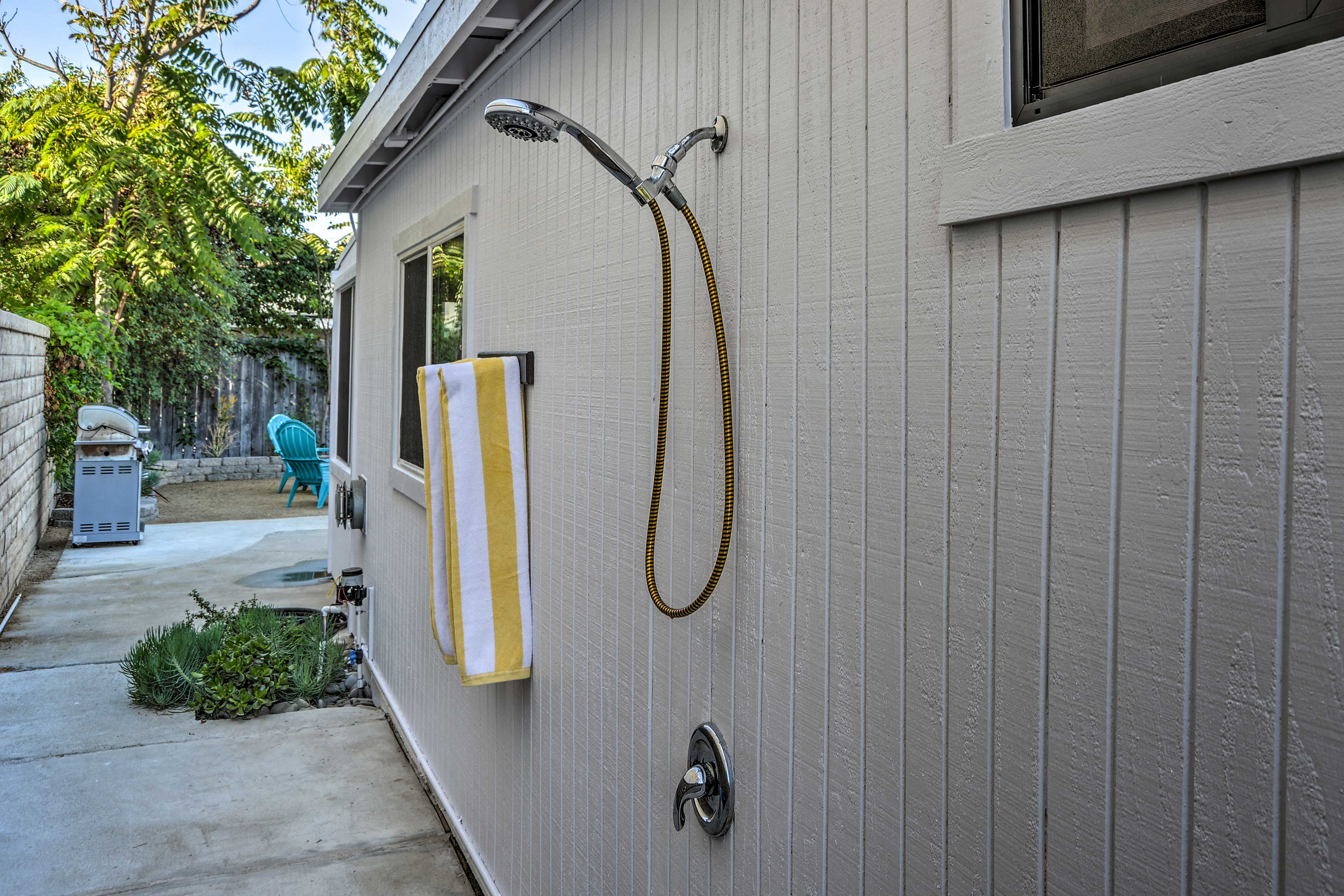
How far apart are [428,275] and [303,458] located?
7914mm

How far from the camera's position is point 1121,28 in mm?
964

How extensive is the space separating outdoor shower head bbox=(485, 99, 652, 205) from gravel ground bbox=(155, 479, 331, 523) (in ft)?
30.5

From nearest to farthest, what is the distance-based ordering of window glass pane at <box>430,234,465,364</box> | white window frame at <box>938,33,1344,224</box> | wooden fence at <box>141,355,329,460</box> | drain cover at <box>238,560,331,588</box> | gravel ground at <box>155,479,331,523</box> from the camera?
white window frame at <box>938,33,1344,224</box> < window glass pane at <box>430,234,465,364</box> < drain cover at <box>238,560,331,588</box> < gravel ground at <box>155,479,331,523</box> < wooden fence at <box>141,355,329,460</box>

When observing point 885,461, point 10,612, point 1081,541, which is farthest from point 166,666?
point 1081,541

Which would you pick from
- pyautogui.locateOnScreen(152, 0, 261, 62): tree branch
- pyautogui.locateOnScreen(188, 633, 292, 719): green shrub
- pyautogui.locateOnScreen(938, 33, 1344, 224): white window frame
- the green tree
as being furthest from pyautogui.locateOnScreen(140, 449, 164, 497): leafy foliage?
pyautogui.locateOnScreen(938, 33, 1344, 224): white window frame

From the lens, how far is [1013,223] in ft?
3.46

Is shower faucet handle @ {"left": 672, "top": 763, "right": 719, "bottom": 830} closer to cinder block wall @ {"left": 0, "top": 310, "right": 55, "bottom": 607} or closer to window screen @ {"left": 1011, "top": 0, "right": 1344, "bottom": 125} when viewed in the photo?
window screen @ {"left": 1011, "top": 0, "right": 1344, "bottom": 125}

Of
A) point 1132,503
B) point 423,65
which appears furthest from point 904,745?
point 423,65

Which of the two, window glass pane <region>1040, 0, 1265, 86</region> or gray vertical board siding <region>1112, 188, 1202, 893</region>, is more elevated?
window glass pane <region>1040, 0, 1265, 86</region>

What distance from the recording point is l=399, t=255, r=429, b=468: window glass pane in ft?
12.8

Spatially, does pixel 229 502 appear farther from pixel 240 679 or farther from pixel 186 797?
pixel 186 797

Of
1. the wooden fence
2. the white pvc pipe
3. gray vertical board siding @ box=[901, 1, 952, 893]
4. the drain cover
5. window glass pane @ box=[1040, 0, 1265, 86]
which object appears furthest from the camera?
the wooden fence

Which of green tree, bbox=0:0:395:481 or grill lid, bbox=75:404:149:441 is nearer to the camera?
grill lid, bbox=75:404:149:441

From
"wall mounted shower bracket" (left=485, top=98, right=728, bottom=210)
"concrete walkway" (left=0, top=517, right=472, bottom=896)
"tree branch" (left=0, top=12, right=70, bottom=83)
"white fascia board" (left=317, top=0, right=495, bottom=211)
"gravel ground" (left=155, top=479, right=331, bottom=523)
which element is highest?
"tree branch" (left=0, top=12, right=70, bottom=83)
